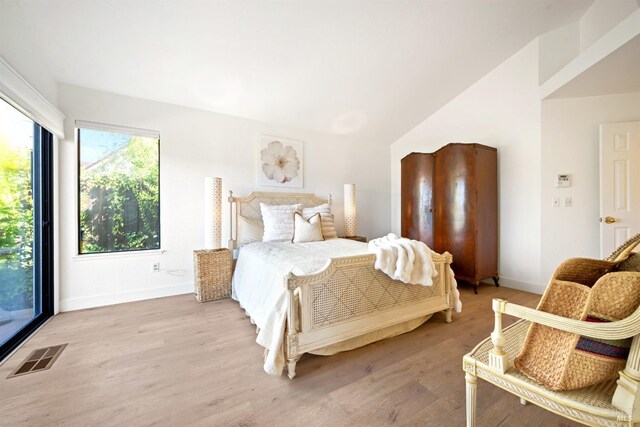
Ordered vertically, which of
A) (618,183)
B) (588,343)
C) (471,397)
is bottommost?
(471,397)

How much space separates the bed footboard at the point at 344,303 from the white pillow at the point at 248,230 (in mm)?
1958

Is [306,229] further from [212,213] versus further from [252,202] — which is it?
[212,213]

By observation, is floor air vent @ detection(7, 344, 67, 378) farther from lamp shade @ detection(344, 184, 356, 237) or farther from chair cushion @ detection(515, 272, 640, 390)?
lamp shade @ detection(344, 184, 356, 237)

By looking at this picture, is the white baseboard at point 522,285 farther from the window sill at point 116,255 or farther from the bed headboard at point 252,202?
the window sill at point 116,255

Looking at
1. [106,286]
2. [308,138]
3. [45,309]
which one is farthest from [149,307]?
[308,138]

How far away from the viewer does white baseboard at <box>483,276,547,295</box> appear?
3.08 m

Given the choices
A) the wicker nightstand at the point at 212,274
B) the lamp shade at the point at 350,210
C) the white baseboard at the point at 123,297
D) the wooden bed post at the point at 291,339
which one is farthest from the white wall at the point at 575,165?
the white baseboard at the point at 123,297

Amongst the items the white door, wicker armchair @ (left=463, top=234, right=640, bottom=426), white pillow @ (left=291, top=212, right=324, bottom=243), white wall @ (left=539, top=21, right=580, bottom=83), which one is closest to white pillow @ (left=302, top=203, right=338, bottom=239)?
white pillow @ (left=291, top=212, right=324, bottom=243)

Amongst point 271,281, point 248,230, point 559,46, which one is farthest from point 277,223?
point 559,46

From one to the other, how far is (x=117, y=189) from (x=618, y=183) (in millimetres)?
5588

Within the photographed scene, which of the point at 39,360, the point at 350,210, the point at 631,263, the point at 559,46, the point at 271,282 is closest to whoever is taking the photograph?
the point at 631,263

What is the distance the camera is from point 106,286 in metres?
2.75

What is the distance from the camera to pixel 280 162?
3.72 m

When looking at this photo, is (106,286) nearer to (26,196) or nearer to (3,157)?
(26,196)
